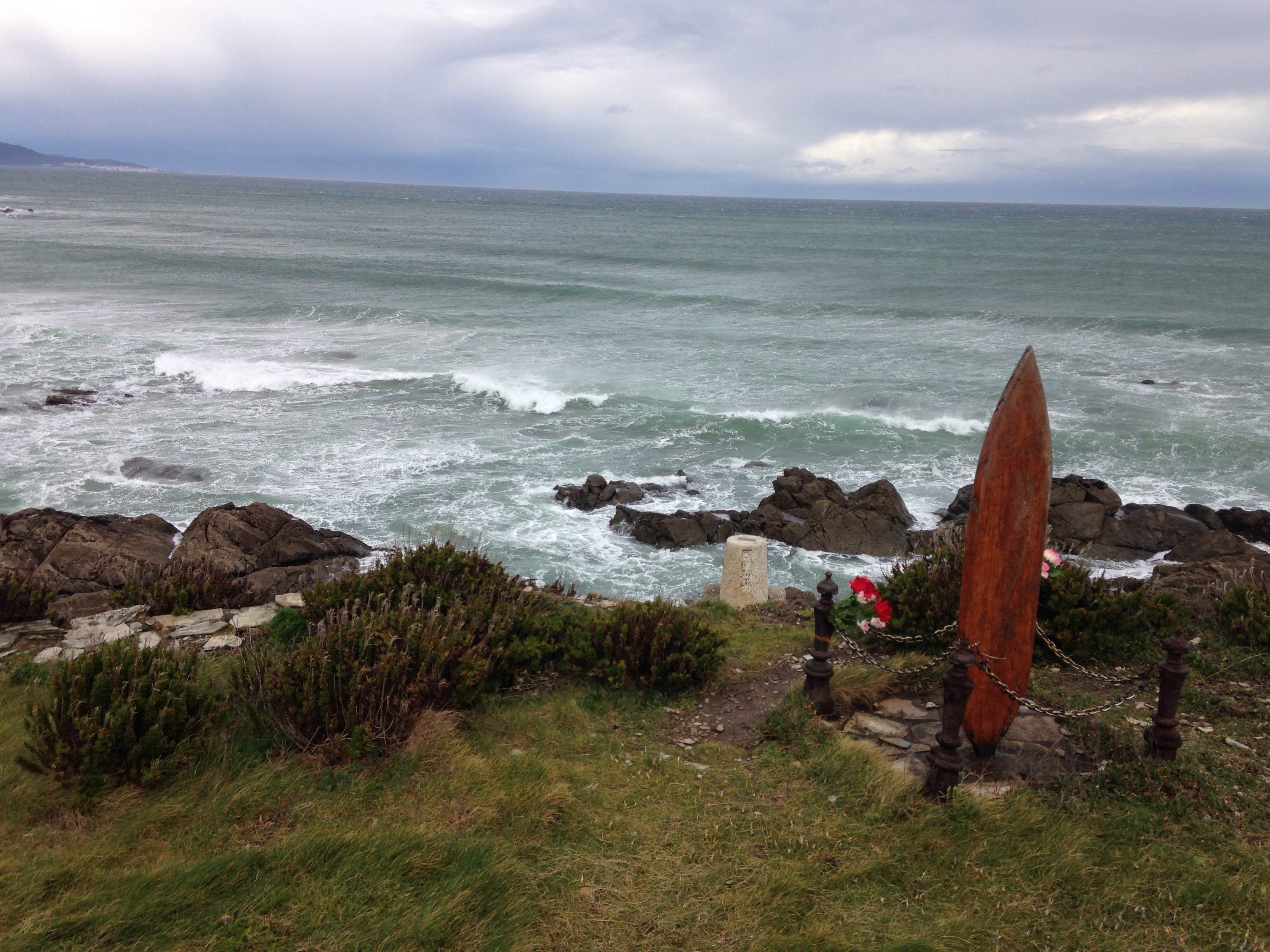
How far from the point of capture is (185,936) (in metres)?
3.49

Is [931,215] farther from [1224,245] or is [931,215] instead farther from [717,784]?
[717,784]

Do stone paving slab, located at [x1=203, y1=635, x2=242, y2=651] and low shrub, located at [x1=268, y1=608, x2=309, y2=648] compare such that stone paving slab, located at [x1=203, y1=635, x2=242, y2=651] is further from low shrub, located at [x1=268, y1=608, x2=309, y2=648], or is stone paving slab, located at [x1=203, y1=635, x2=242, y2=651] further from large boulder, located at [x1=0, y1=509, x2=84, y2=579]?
large boulder, located at [x1=0, y1=509, x2=84, y2=579]

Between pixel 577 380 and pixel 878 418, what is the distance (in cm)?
893

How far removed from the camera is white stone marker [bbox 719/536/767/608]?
351 inches

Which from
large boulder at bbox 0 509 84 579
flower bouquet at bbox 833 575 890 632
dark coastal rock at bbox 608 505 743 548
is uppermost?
flower bouquet at bbox 833 575 890 632

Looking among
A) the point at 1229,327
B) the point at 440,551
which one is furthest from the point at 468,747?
the point at 1229,327

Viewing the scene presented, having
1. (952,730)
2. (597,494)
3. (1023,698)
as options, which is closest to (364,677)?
(952,730)

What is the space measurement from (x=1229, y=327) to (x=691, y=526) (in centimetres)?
A: 3230

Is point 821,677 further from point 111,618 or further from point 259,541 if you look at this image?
point 259,541

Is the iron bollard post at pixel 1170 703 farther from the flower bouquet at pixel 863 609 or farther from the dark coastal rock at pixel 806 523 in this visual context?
the dark coastal rock at pixel 806 523

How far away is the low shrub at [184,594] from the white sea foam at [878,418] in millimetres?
15157

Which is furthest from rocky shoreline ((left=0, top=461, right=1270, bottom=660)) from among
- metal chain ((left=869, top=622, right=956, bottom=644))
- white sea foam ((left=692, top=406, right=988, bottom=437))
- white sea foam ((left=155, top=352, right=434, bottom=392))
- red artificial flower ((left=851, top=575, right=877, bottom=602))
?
white sea foam ((left=155, top=352, right=434, bottom=392))

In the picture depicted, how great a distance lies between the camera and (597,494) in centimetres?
1644

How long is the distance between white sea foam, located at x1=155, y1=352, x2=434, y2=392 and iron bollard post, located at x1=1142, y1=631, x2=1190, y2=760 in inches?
907
